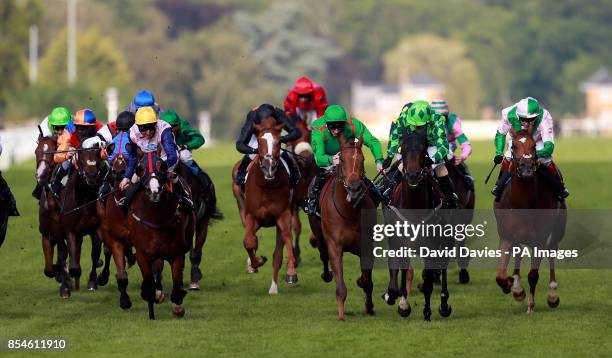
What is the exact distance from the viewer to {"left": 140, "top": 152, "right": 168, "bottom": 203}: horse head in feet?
48.5

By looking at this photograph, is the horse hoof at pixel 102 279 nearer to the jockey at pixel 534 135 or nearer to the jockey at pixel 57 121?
the jockey at pixel 57 121

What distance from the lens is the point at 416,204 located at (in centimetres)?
1511

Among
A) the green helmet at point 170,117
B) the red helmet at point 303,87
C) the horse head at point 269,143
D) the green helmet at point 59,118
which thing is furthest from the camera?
the red helmet at point 303,87

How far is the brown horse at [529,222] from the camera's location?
16.1m

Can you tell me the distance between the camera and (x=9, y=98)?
81.9 metres

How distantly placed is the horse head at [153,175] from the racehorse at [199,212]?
3.11 metres

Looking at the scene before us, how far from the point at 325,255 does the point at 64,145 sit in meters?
3.13

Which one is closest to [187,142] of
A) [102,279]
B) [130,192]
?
[102,279]

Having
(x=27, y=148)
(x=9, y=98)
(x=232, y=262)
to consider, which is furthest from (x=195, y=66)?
(x=232, y=262)

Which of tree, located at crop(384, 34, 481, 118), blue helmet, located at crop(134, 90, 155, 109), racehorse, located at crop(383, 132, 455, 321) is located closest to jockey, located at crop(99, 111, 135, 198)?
blue helmet, located at crop(134, 90, 155, 109)

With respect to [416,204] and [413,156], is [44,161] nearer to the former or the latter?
[416,204]

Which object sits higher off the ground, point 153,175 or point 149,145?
point 149,145

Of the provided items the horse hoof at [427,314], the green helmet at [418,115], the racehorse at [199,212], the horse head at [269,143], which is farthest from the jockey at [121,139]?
the horse hoof at [427,314]

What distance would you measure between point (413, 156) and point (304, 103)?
6.33 metres
